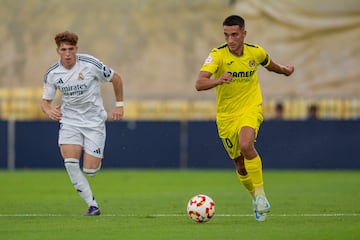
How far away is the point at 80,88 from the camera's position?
1362 centimetres

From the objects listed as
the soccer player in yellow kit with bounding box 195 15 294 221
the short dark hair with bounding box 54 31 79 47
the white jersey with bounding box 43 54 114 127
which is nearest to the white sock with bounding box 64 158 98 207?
the white jersey with bounding box 43 54 114 127

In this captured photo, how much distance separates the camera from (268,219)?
12836 mm

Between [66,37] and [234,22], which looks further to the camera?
[66,37]

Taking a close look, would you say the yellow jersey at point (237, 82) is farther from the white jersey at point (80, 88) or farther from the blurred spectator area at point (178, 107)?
the blurred spectator area at point (178, 107)

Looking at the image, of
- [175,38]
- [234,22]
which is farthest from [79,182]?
[175,38]

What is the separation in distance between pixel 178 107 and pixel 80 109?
50.6ft

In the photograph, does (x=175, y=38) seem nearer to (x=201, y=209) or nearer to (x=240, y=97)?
(x=240, y=97)

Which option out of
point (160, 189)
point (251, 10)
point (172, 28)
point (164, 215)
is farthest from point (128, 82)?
point (164, 215)

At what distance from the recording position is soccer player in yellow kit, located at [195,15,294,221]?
12.8m

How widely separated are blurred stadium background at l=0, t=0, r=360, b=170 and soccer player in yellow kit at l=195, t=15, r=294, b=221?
56.2ft

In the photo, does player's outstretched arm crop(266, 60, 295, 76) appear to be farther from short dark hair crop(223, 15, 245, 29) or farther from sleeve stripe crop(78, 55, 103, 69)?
sleeve stripe crop(78, 55, 103, 69)

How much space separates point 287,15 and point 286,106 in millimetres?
3483

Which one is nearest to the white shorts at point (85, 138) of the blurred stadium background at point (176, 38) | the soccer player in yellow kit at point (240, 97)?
the soccer player in yellow kit at point (240, 97)

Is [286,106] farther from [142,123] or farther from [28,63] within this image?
[28,63]
